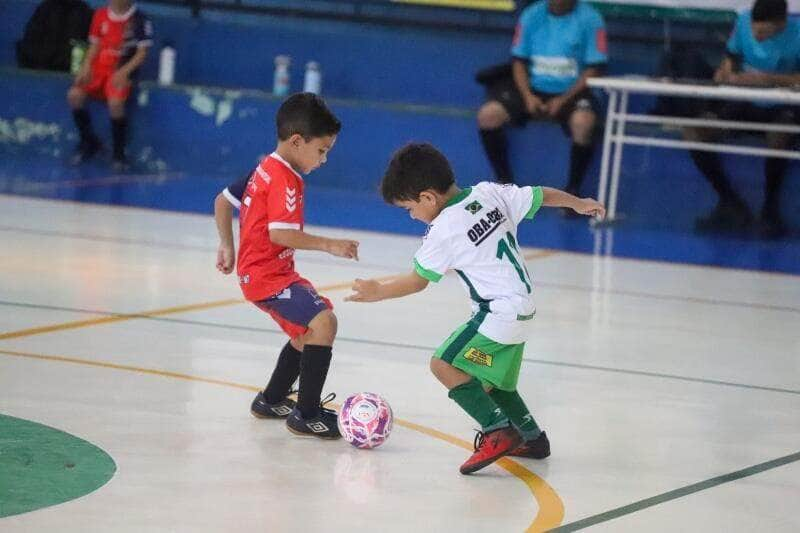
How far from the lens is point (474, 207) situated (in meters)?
4.88

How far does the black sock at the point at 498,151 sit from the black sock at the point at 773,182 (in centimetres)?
221

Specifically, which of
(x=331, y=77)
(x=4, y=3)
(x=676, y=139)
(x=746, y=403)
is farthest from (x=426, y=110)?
(x=746, y=403)

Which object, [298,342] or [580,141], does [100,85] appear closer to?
[580,141]

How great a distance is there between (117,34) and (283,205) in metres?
9.60

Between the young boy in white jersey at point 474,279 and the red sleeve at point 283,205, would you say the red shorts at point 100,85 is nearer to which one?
the red sleeve at point 283,205

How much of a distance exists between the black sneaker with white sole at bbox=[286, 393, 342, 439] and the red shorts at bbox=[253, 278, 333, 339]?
320mm

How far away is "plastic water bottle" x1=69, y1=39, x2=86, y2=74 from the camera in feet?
48.2

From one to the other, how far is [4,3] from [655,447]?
12.0 m

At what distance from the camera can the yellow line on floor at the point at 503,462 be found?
4.18 metres

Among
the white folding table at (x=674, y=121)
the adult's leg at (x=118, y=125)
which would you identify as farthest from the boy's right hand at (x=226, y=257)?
the adult's leg at (x=118, y=125)

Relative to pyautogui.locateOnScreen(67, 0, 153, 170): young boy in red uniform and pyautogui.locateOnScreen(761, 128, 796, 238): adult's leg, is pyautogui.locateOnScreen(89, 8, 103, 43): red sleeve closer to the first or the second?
pyautogui.locateOnScreen(67, 0, 153, 170): young boy in red uniform

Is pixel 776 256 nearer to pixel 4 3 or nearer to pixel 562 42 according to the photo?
pixel 562 42

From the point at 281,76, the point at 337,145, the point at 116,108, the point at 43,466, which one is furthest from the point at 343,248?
the point at 116,108

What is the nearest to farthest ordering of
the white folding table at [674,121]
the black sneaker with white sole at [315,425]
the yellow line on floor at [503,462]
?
the yellow line on floor at [503,462] → the black sneaker with white sole at [315,425] → the white folding table at [674,121]
